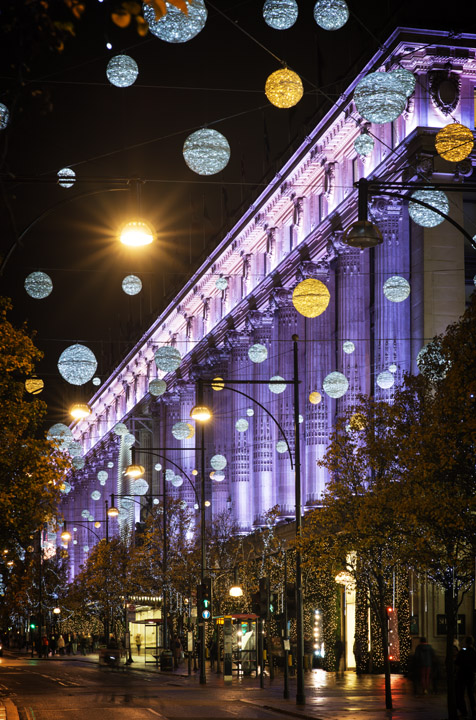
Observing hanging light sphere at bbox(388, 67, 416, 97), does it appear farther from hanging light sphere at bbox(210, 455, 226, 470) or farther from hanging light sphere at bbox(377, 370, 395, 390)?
hanging light sphere at bbox(210, 455, 226, 470)

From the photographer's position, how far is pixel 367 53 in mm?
46906

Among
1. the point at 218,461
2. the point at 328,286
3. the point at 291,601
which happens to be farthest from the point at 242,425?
the point at 291,601

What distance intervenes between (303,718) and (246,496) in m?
42.4

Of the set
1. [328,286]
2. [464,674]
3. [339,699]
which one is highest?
[328,286]

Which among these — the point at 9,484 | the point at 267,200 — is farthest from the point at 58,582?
the point at 9,484

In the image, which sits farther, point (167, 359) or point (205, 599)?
point (167, 359)

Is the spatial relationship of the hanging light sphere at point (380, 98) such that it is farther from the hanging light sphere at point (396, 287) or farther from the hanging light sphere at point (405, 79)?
the hanging light sphere at point (396, 287)

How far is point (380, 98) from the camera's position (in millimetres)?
29656

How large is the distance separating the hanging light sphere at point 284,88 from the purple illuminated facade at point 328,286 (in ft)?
55.9

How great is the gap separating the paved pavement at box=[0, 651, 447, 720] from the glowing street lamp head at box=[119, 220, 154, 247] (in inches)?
442

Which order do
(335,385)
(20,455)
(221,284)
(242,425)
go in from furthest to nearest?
(221,284) < (242,425) < (335,385) < (20,455)

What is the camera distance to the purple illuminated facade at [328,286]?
43.4 m

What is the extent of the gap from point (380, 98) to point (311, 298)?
11.2 meters

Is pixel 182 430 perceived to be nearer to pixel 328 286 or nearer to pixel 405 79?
pixel 328 286
